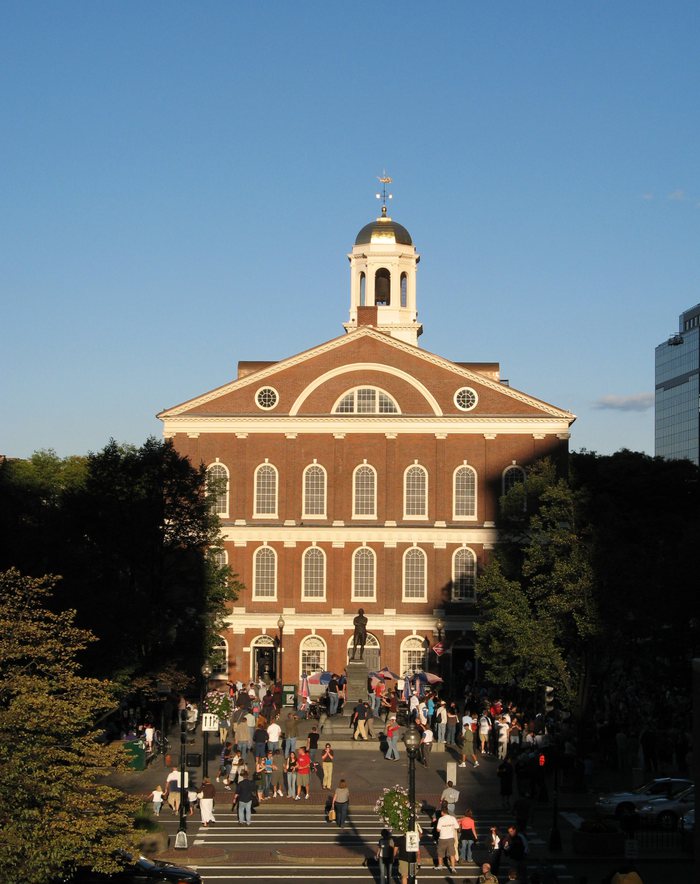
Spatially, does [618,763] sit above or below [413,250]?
below

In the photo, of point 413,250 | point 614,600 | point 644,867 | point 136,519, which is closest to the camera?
point 644,867

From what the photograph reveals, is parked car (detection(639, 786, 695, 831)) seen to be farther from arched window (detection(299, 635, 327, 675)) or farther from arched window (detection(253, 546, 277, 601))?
arched window (detection(253, 546, 277, 601))

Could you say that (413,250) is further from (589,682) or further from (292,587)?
(589,682)

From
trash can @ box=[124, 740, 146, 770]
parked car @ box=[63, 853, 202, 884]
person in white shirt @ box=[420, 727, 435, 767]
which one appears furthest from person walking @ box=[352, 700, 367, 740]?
parked car @ box=[63, 853, 202, 884]

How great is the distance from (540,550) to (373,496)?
19.3 meters

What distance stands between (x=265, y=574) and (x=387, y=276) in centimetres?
1994

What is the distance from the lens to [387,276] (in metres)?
82.0

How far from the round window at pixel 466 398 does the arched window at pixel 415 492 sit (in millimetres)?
3452

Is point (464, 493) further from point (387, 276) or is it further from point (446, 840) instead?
point (446, 840)

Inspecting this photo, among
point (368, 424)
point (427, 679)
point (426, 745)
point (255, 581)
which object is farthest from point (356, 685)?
point (368, 424)

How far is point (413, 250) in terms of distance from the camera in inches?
3238

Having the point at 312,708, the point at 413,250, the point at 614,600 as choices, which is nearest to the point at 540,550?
the point at 614,600

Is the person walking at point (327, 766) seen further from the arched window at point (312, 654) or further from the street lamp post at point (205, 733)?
the arched window at point (312, 654)

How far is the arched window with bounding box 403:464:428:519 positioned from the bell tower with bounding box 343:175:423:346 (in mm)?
12305
